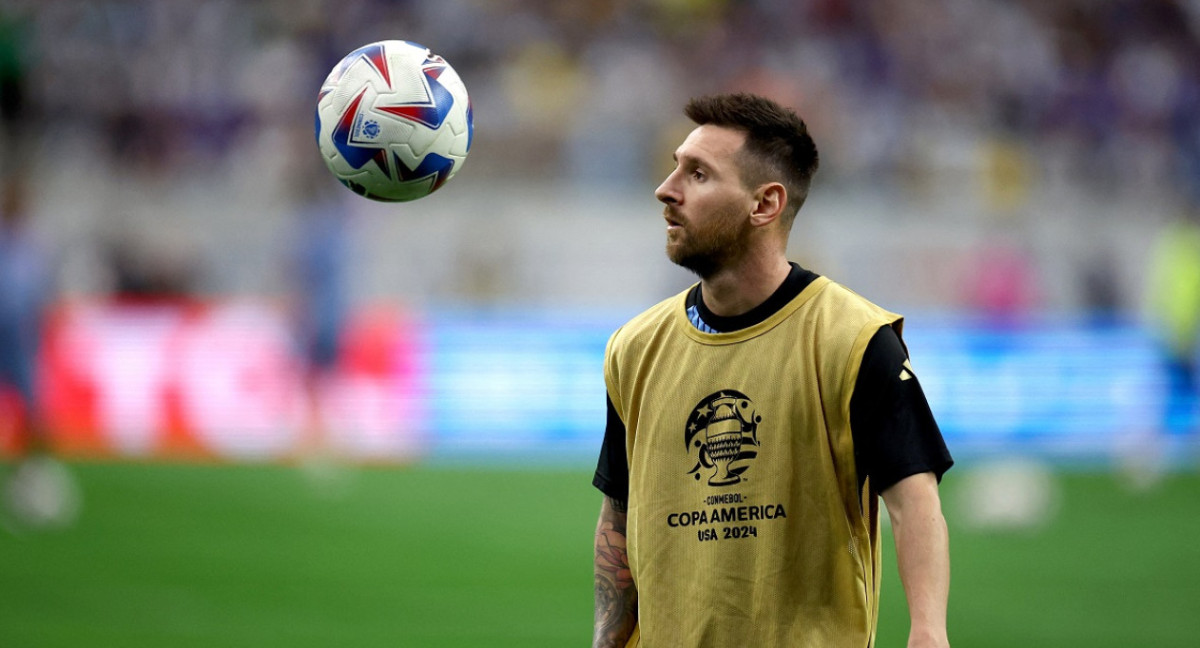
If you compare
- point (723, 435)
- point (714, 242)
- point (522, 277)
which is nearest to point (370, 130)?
point (714, 242)

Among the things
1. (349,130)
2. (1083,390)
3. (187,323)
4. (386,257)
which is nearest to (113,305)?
(187,323)

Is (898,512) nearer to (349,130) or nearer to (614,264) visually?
(349,130)

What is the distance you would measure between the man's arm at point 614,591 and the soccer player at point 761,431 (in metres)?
0.01

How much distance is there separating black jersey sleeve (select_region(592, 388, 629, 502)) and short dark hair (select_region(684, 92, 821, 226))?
2.63 feet

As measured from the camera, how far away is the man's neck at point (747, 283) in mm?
3867

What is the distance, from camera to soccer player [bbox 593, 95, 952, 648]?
11.6 ft

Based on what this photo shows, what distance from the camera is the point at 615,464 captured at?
13.8 feet

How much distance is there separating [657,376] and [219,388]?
11985 mm

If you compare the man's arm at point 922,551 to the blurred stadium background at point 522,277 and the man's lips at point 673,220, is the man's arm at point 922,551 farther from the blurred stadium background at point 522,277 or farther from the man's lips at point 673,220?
the blurred stadium background at point 522,277

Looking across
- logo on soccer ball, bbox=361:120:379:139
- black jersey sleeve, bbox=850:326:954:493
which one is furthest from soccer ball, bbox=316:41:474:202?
black jersey sleeve, bbox=850:326:954:493

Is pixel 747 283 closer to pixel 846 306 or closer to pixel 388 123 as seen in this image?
pixel 846 306

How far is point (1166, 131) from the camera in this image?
70.3 ft

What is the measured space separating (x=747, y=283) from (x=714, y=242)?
15 cm

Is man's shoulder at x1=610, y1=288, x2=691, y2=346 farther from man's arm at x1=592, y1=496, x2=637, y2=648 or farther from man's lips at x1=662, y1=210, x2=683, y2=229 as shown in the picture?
man's arm at x1=592, y1=496, x2=637, y2=648
